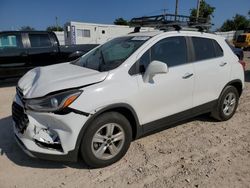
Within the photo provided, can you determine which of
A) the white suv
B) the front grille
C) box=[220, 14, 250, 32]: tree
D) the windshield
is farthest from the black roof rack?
box=[220, 14, 250, 32]: tree

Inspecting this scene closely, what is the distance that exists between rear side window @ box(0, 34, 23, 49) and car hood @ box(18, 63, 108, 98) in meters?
4.65

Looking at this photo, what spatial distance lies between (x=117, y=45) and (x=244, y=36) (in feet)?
76.1

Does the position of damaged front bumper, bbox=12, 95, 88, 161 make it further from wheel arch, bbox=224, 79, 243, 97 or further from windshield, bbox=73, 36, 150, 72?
wheel arch, bbox=224, 79, 243, 97

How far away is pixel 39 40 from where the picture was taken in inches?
312

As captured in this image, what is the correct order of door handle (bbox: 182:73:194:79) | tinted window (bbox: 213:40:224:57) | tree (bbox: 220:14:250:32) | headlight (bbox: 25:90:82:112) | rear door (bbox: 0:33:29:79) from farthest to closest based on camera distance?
tree (bbox: 220:14:250:32)
rear door (bbox: 0:33:29:79)
tinted window (bbox: 213:40:224:57)
door handle (bbox: 182:73:194:79)
headlight (bbox: 25:90:82:112)

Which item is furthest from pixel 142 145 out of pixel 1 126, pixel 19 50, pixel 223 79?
pixel 19 50

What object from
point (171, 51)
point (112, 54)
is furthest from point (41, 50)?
point (171, 51)

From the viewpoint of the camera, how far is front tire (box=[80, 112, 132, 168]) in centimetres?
288

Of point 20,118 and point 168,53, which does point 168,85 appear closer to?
point 168,53

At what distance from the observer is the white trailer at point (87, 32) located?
19297mm

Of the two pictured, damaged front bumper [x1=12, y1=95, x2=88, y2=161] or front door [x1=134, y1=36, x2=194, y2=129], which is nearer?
damaged front bumper [x1=12, y1=95, x2=88, y2=161]

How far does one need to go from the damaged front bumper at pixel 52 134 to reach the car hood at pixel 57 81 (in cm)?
28

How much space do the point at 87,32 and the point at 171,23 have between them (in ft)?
57.6

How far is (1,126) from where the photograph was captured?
4445mm
